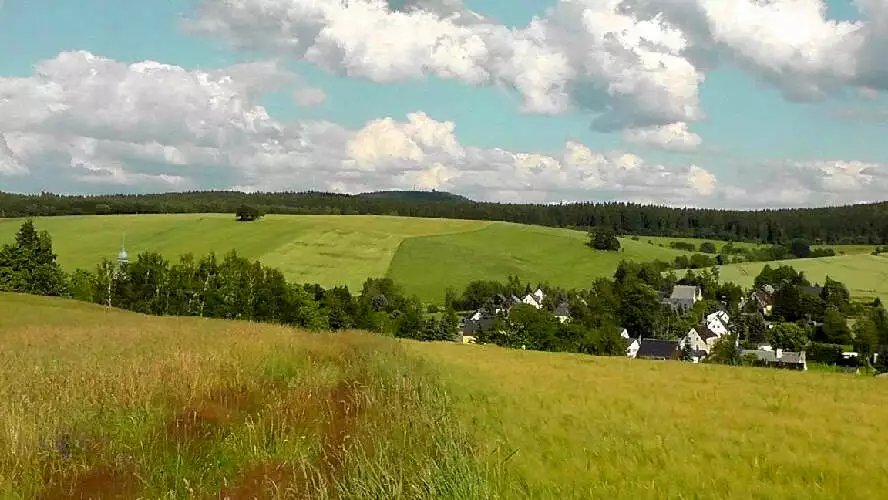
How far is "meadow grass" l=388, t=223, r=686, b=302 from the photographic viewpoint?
12769cm

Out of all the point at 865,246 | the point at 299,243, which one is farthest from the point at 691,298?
the point at 865,246

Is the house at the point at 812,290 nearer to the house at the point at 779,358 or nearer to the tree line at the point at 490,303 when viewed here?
the tree line at the point at 490,303

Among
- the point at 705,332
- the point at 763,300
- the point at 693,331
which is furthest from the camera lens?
the point at 763,300

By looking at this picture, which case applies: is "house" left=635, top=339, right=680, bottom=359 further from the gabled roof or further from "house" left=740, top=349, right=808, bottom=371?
the gabled roof

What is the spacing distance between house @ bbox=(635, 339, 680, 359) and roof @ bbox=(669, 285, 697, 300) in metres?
40.2

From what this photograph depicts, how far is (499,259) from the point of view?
14100 centimetres

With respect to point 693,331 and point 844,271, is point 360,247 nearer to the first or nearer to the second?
point 693,331

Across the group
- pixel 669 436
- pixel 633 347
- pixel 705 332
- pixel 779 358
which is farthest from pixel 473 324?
pixel 669 436

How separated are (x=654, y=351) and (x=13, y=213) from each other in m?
159

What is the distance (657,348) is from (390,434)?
97.0m

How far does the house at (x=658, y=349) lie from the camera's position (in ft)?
326

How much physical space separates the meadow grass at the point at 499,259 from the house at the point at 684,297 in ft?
40.2

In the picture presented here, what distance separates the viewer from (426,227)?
159125 millimetres

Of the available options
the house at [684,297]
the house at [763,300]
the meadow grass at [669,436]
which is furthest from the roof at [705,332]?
the meadow grass at [669,436]
